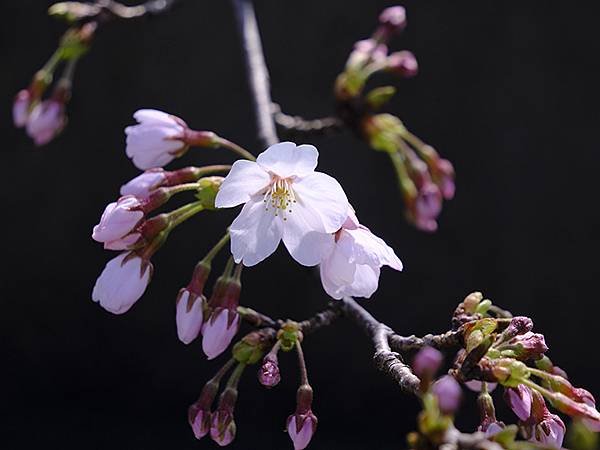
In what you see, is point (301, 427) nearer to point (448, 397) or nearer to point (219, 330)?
point (219, 330)

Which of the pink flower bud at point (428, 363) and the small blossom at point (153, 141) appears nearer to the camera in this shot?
the pink flower bud at point (428, 363)

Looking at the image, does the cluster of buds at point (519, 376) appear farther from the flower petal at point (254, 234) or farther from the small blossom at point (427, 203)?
the small blossom at point (427, 203)

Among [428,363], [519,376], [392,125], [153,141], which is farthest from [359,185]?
[428,363]

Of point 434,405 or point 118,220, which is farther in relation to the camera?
point 118,220

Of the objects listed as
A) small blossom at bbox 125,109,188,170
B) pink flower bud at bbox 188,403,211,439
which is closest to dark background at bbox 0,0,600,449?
small blossom at bbox 125,109,188,170

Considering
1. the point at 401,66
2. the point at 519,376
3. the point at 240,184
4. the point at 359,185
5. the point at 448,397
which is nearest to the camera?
the point at 448,397

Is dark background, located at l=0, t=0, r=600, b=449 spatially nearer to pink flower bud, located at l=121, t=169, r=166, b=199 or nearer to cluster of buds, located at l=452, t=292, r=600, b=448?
pink flower bud, located at l=121, t=169, r=166, b=199

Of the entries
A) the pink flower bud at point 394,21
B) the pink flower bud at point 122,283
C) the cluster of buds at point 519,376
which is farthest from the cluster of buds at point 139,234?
the pink flower bud at point 394,21
